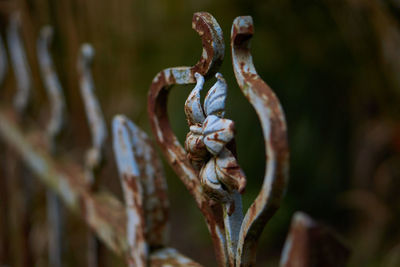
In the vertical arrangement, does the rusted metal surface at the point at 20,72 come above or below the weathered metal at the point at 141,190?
above

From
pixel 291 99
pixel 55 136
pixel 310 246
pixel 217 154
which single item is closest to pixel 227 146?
pixel 217 154

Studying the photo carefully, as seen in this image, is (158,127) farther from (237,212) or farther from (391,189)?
(391,189)

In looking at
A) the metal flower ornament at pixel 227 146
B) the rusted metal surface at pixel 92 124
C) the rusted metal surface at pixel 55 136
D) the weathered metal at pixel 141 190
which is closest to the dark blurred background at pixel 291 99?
the rusted metal surface at pixel 55 136

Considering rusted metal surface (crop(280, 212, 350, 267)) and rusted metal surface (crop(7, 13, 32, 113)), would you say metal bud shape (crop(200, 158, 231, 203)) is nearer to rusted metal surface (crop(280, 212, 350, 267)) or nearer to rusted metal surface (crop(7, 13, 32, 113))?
rusted metal surface (crop(280, 212, 350, 267))

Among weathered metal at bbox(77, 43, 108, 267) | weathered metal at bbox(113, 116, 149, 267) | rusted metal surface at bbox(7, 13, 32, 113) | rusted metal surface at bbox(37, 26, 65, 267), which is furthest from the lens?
rusted metal surface at bbox(7, 13, 32, 113)

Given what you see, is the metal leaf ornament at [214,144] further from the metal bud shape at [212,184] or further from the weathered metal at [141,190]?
the weathered metal at [141,190]

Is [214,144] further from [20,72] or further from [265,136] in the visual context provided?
[20,72]

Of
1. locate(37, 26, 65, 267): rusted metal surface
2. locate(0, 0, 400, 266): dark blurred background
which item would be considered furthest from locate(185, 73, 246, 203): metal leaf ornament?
locate(0, 0, 400, 266): dark blurred background
